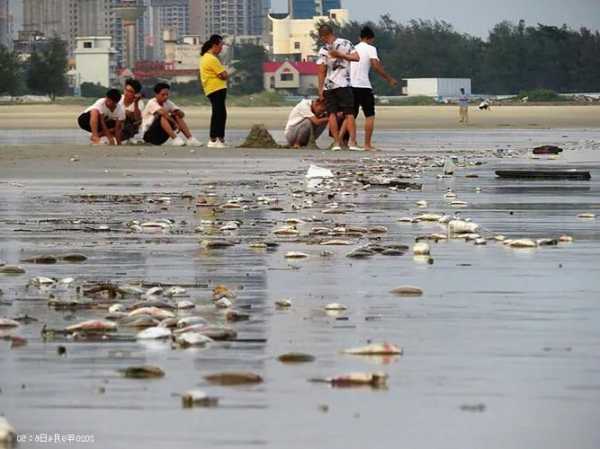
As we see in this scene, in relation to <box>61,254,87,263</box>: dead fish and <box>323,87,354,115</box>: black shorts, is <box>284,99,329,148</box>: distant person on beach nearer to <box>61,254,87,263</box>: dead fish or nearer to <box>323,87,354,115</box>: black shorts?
<box>323,87,354,115</box>: black shorts

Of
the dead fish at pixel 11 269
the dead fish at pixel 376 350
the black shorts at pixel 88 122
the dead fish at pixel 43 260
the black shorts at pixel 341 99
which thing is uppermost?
the black shorts at pixel 341 99

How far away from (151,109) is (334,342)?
62.9ft

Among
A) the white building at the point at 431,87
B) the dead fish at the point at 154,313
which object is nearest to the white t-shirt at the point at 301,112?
the dead fish at the point at 154,313

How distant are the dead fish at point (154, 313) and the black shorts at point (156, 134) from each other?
18389 millimetres

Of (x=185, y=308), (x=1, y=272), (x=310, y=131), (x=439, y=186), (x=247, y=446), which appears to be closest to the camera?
(x=247, y=446)

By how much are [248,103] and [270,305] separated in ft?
363

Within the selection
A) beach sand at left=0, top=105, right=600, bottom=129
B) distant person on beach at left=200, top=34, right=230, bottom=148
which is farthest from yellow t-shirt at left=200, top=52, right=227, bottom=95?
beach sand at left=0, top=105, right=600, bottom=129

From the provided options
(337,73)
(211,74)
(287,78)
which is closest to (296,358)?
(337,73)

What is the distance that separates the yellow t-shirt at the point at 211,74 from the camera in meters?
24.8

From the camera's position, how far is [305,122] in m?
25.6

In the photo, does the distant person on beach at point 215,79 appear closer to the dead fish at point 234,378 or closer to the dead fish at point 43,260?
the dead fish at point 43,260

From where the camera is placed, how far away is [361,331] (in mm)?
6809

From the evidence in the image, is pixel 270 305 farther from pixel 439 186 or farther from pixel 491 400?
pixel 439 186

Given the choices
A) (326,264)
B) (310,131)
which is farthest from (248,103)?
(326,264)
